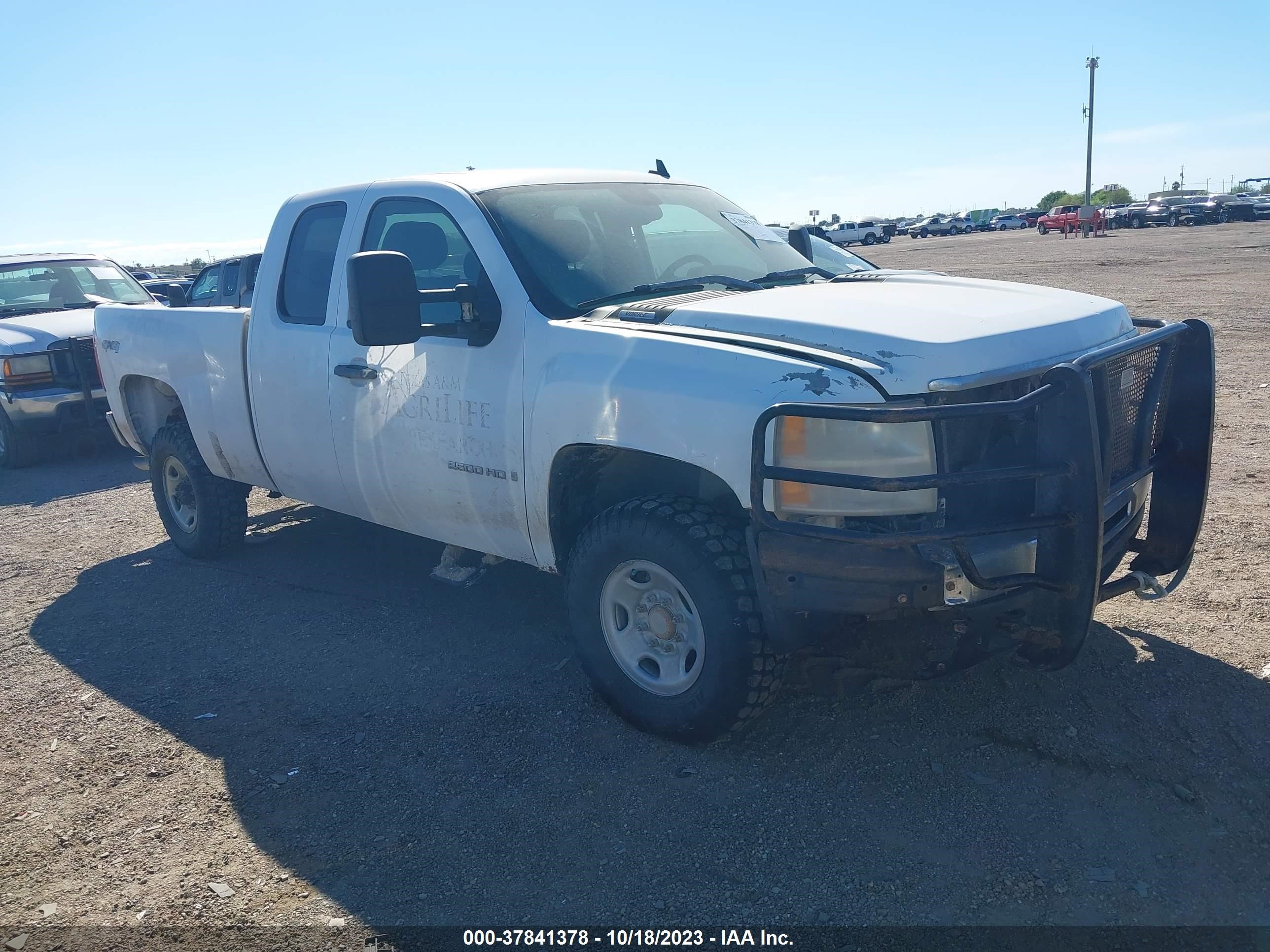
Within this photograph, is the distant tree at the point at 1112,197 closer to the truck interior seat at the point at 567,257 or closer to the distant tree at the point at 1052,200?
the distant tree at the point at 1052,200

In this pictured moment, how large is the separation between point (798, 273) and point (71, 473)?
8010mm

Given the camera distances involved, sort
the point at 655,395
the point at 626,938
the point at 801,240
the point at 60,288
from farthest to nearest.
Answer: the point at 60,288 → the point at 801,240 → the point at 655,395 → the point at 626,938

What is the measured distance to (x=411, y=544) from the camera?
253 inches

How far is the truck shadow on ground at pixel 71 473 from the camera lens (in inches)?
355

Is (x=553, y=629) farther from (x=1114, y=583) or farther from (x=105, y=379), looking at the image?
(x=105, y=379)

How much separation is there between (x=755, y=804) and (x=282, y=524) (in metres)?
4.81

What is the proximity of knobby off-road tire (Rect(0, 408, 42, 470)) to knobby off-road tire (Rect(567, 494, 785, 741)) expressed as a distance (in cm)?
825

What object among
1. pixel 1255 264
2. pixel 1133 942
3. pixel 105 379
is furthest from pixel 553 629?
pixel 1255 264

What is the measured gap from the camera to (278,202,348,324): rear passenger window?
16.4ft

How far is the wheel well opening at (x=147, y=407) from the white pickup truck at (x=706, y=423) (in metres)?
1.29

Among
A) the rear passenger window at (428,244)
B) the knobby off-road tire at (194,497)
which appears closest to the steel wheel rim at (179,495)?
the knobby off-road tire at (194,497)

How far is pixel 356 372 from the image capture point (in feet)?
15.3

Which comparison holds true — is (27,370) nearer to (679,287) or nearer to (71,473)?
(71,473)

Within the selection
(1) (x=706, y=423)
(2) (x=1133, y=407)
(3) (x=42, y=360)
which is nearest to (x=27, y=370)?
(3) (x=42, y=360)
